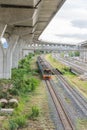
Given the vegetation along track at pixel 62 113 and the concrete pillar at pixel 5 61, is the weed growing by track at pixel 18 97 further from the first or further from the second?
the concrete pillar at pixel 5 61

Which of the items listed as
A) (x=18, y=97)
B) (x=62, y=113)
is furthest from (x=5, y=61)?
(x=62, y=113)

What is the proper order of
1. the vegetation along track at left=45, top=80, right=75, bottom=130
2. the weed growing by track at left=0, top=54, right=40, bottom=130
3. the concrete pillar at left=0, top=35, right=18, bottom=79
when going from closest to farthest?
the weed growing by track at left=0, top=54, right=40, bottom=130 < the vegetation along track at left=45, top=80, right=75, bottom=130 < the concrete pillar at left=0, top=35, right=18, bottom=79

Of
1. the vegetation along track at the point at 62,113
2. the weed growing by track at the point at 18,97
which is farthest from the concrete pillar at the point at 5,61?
the vegetation along track at the point at 62,113

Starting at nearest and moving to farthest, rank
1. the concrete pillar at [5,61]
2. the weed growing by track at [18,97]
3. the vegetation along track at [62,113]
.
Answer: the weed growing by track at [18,97], the vegetation along track at [62,113], the concrete pillar at [5,61]

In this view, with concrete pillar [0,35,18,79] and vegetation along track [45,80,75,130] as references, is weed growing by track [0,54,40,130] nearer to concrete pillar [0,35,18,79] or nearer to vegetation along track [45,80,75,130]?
vegetation along track [45,80,75,130]

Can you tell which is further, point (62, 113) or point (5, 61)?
point (5, 61)

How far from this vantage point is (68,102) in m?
31.1

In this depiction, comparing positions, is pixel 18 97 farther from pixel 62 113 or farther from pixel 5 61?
pixel 5 61

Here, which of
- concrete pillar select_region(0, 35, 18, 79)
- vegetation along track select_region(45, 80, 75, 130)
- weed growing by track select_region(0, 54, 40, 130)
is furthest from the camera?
concrete pillar select_region(0, 35, 18, 79)

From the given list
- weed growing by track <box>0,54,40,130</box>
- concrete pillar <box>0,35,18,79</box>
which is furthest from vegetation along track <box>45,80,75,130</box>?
concrete pillar <box>0,35,18,79</box>

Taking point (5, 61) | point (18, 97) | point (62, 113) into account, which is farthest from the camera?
point (5, 61)

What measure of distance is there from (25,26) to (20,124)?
955 inches

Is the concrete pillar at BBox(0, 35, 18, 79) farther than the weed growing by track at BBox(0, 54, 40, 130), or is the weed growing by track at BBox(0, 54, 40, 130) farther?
the concrete pillar at BBox(0, 35, 18, 79)

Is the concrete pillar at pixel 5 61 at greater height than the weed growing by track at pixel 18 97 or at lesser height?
greater
